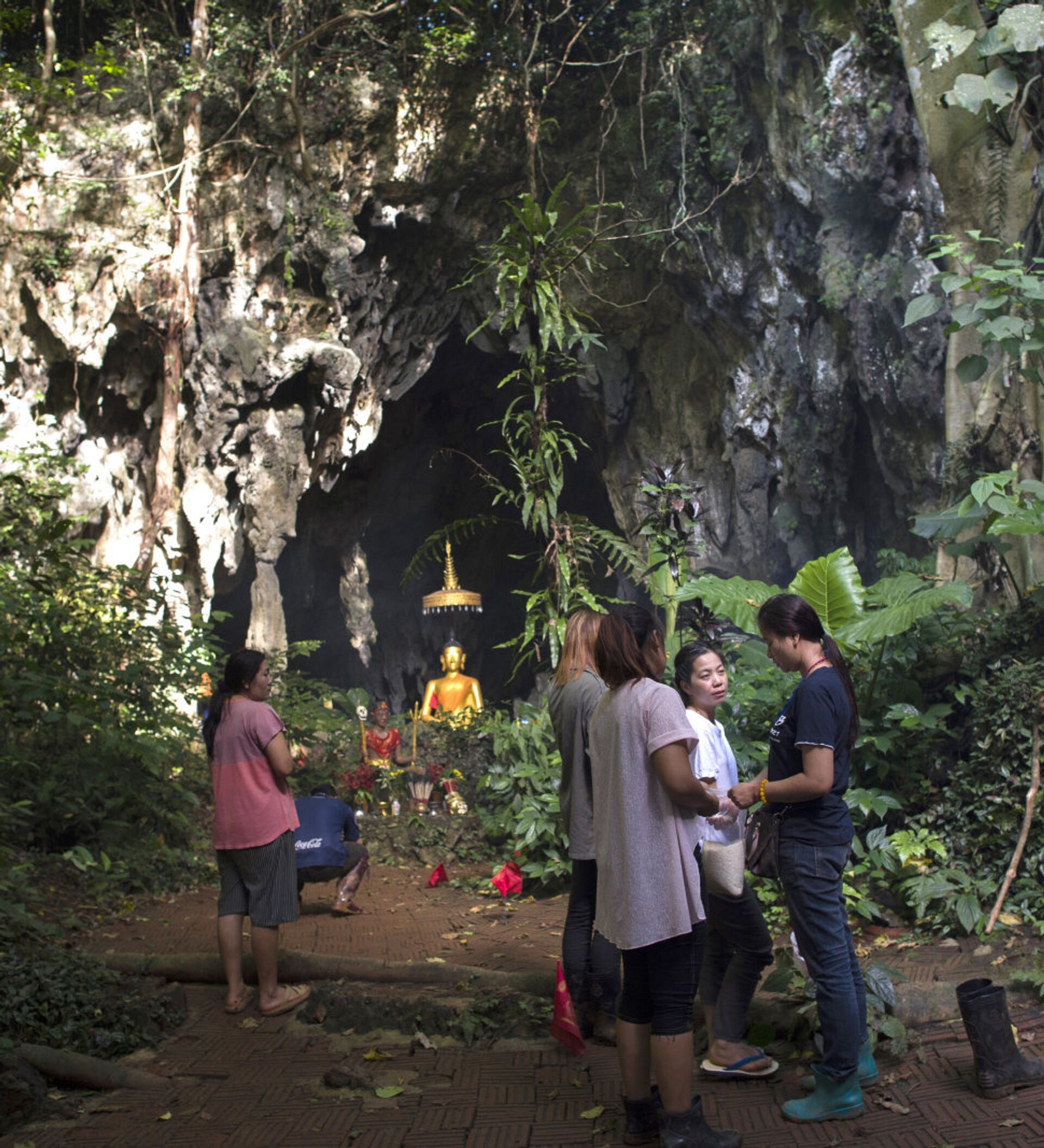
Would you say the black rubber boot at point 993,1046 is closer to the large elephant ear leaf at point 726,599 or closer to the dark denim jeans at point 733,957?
the dark denim jeans at point 733,957

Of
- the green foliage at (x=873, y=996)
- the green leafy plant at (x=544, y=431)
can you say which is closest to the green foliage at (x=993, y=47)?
the green leafy plant at (x=544, y=431)

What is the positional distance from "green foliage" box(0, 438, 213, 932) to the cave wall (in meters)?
4.23

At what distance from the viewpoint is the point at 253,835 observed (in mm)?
3414

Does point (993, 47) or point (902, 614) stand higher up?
point (993, 47)

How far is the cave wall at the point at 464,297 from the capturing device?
10.6 metres

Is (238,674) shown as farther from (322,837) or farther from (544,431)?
(544,431)

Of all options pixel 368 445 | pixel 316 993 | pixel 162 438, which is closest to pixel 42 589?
pixel 316 993

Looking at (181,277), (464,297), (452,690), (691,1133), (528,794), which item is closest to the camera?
(691,1133)

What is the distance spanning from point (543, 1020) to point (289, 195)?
431 inches

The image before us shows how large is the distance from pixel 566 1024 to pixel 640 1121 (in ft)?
1.89

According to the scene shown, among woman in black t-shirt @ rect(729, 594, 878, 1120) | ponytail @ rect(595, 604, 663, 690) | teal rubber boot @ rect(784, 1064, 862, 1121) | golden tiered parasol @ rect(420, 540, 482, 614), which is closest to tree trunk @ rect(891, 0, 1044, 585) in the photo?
woman in black t-shirt @ rect(729, 594, 878, 1120)

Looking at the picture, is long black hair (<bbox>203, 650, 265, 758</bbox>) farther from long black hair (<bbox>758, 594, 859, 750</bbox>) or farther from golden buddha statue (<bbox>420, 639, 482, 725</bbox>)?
golden buddha statue (<bbox>420, 639, 482, 725</bbox>)

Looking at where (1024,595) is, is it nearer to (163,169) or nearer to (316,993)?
(316,993)

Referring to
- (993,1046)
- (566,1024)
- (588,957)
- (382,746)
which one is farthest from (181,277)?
(993,1046)
